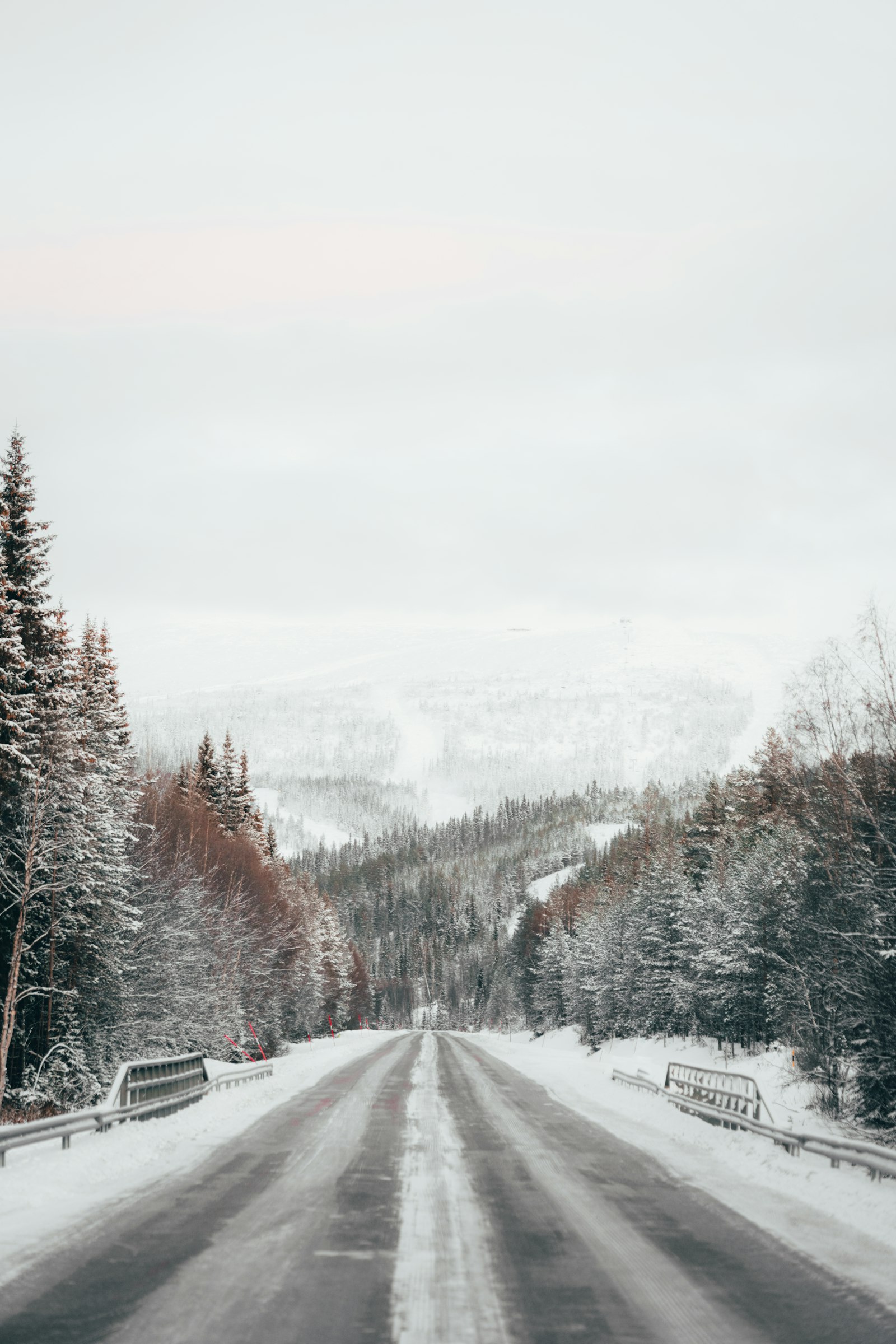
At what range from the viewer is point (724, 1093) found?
56.9 ft

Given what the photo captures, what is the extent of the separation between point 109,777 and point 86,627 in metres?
11.0

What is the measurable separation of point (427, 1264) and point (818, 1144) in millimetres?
7355

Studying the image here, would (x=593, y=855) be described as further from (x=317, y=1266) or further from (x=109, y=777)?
(x=317, y=1266)

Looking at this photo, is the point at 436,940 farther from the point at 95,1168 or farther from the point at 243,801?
the point at 95,1168

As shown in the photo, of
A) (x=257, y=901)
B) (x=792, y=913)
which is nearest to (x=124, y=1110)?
(x=792, y=913)

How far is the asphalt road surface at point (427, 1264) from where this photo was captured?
611 cm

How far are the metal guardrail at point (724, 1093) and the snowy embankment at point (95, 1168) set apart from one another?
8700mm

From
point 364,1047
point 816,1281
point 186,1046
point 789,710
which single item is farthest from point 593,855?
point 816,1281

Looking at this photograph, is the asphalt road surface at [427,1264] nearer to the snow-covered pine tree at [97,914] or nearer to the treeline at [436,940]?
the snow-covered pine tree at [97,914]

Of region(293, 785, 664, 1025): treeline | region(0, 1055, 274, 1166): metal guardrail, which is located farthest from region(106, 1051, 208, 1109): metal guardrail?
region(293, 785, 664, 1025): treeline

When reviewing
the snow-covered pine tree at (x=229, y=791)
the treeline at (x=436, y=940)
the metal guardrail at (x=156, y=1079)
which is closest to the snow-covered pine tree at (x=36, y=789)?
the metal guardrail at (x=156, y=1079)

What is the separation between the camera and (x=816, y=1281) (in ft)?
24.3

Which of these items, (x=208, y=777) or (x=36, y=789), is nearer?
(x=36, y=789)

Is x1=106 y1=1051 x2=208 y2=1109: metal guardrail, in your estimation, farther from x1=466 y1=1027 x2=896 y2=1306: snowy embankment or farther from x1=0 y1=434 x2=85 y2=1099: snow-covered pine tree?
x1=466 y1=1027 x2=896 y2=1306: snowy embankment
